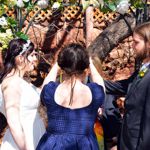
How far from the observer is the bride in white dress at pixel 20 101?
3615 millimetres

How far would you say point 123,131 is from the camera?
3.40m

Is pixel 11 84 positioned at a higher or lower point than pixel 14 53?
lower

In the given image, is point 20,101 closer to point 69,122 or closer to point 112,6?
point 69,122

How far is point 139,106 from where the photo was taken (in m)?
3.26

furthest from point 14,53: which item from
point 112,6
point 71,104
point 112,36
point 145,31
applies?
point 112,36

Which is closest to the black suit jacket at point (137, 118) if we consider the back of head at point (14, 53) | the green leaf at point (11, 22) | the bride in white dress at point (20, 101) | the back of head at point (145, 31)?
the back of head at point (145, 31)

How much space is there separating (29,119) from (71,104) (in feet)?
1.66

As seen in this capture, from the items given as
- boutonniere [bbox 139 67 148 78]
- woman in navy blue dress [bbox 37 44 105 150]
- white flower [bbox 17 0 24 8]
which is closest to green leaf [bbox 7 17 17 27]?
white flower [bbox 17 0 24 8]

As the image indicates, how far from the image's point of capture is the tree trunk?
6.03 m

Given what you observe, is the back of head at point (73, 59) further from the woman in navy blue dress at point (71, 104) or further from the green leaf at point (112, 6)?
the green leaf at point (112, 6)

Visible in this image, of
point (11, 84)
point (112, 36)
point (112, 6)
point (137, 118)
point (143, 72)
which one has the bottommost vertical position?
point (112, 36)

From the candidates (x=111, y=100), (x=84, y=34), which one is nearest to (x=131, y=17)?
(x=111, y=100)

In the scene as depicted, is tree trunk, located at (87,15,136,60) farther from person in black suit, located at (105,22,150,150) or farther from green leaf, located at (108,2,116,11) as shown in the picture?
person in black suit, located at (105,22,150,150)

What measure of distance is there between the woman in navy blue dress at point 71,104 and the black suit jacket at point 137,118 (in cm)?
31
